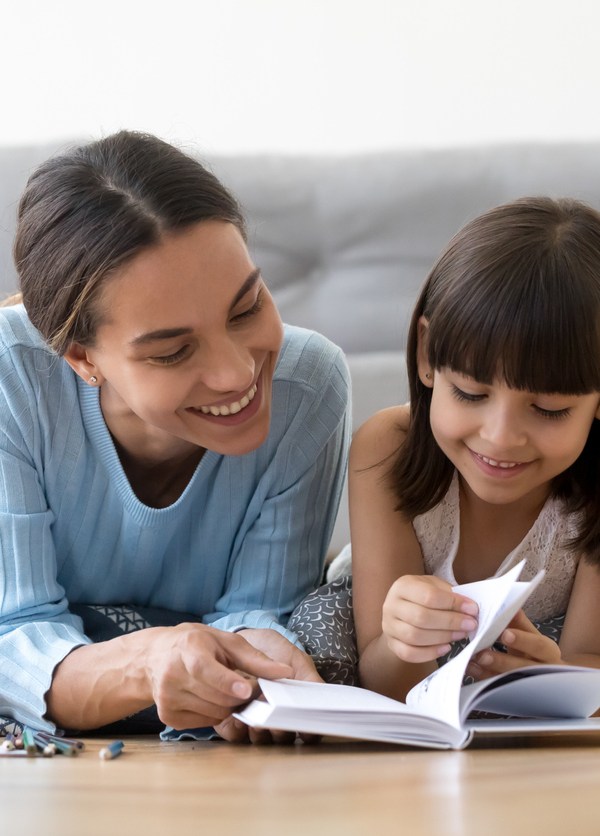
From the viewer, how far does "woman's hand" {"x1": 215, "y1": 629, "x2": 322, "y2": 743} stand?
44.4 inches

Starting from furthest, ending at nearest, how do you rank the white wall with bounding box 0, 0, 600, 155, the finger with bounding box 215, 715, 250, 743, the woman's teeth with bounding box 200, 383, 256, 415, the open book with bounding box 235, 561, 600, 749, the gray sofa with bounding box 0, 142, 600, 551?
the white wall with bounding box 0, 0, 600, 155, the gray sofa with bounding box 0, 142, 600, 551, the woman's teeth with bounding box 200, 383, 256, 415, the finger with bounding box 215, 715, 250, 743, the open book with bounding box 235, 561, 600, 749

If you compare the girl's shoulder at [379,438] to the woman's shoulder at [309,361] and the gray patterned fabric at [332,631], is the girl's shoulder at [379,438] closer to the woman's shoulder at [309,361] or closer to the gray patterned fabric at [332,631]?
the woman's shoulder at [309,361]

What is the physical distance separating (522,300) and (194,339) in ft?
1.25

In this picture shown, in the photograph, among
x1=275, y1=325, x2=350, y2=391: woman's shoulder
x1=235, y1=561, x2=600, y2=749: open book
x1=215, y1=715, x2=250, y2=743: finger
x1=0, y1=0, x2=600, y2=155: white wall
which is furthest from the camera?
x1=0, y1=0, x2=600, y2=155: white wall

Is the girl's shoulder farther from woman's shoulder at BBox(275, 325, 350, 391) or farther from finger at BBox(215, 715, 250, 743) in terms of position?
finger at BBox(215, 715, 250, 743)

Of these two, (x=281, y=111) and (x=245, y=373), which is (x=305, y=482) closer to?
(x=245, y=373)

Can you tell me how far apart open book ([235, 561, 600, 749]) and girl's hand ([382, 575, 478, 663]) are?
17 mm

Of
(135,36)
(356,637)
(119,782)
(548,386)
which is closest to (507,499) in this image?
(548,386)

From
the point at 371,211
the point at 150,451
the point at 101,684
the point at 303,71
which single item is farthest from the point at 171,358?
the point at 303,71

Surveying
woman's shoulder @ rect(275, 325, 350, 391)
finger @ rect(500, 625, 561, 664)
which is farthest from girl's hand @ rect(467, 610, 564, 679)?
woman's shoulder @ rect(275, 325, 350, 391)

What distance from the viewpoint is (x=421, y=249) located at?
236 centimetres

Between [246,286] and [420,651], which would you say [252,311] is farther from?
[420,651]

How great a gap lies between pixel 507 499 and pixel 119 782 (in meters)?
0.66

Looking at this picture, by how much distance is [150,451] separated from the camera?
5.16 ft
